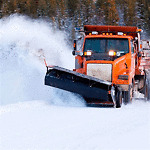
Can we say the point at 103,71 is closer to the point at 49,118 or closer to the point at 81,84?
the point at 81,84

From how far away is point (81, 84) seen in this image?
8234 millimetres

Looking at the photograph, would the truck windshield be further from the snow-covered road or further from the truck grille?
the snow-covered road

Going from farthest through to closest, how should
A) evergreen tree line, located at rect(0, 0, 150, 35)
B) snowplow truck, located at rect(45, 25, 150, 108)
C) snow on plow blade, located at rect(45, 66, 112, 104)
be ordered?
evergreen tree line, located at rect(0, 0, 150, 35) < snowplow truck, located at rect(45, 25, 150, 108) < snow on plow blade, located at rect(45, 66, 112, 104)

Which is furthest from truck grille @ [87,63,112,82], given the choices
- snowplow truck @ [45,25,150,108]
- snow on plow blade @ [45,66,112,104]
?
snow on plow blade @ [45,66,112,104]

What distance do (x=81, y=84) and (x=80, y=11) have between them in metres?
55.1

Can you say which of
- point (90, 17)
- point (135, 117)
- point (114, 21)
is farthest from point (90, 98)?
point (90, 17)

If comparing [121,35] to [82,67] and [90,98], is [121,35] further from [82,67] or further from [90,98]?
[90,98]

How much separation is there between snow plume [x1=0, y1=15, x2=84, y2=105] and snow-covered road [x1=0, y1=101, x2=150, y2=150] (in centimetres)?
182

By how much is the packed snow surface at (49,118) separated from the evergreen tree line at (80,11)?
Answer: 145 feet

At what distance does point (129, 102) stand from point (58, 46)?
8.17 meters

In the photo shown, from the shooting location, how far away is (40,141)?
4680 mm

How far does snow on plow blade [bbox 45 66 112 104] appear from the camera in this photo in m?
8.04

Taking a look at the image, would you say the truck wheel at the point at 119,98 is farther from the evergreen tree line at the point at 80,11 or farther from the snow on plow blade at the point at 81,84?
the evergreen tree line at the point at 80,11

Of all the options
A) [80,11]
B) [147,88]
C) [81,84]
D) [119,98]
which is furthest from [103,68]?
[80,11]
